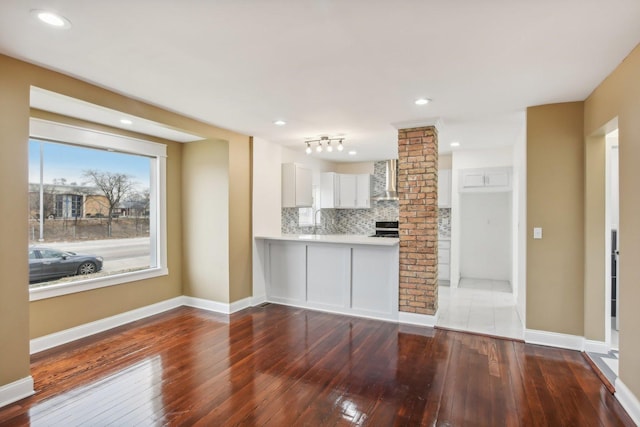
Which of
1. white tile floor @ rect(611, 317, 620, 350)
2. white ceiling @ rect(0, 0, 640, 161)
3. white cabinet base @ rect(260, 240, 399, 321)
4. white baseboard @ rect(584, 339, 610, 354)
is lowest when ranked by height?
white tile floor @ rect(611, 317, 620, 350)

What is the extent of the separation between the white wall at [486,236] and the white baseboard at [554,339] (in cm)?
345

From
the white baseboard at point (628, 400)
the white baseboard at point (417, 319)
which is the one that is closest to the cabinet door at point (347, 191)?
the white baseboard at point (417, 319)

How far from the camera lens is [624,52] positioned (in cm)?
233

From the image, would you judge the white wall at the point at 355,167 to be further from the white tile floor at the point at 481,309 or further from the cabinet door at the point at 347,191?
the white tile floor at the point at 481,309

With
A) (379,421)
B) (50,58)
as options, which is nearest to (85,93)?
(50,58)

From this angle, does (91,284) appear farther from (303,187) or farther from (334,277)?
(303,187)

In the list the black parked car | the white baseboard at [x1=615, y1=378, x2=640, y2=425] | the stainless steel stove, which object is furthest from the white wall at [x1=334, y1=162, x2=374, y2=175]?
the white baseboard at [x1=615, y1=378, x2=640, y2=425]

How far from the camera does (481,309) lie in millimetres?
4824

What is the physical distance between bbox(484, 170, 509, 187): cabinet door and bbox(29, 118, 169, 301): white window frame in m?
5.24

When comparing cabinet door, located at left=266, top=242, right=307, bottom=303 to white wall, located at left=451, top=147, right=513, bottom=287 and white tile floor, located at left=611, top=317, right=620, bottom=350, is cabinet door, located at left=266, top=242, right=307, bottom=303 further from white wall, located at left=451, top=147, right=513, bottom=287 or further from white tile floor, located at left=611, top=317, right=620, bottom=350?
white tile floor, located at left=611, top=317, right=620, bottom=350

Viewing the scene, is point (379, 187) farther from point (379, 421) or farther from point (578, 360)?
point (379, 421)

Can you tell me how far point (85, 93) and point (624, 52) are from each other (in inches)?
165

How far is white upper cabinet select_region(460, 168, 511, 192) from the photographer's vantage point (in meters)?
5.72

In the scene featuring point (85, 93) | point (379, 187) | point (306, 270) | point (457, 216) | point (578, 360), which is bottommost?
point (578, 360)
